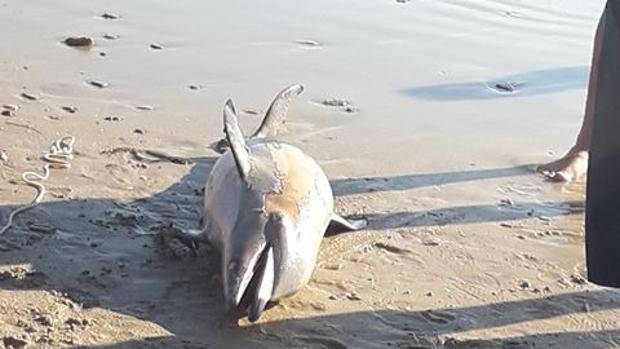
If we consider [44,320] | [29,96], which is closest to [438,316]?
[44,320]

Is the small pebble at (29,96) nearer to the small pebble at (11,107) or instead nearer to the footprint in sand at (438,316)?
the small pebble at (11,107)

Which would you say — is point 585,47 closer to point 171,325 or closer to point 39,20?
point 39,20

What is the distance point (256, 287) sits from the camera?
3814mm

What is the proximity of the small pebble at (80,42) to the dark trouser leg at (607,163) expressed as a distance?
4334 millimetres

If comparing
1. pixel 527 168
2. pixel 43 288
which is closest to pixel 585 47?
pixel 527 168

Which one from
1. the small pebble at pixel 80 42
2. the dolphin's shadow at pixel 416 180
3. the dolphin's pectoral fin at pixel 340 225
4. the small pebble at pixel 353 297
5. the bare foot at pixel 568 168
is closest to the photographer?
the small pebble at pixel 353 297

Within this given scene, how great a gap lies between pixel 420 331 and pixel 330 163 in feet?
5.71

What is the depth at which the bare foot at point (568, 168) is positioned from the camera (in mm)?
5673

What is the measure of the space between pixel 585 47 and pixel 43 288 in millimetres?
4922

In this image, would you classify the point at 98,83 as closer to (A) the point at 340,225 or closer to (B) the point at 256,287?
(A) the point at 340,225

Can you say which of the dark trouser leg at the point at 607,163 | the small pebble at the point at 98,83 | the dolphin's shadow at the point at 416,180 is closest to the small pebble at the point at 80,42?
the small pebble at the point at 98,83

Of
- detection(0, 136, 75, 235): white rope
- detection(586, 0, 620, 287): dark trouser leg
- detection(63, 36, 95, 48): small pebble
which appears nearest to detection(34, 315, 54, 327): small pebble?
detection(0, 136, 75, 235): white rope

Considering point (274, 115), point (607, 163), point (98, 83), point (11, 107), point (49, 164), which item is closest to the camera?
point (607, 163)

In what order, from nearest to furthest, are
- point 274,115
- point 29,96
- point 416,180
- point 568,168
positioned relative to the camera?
point 274,115 < point 416,180 < point 568,168 < point 29,96
